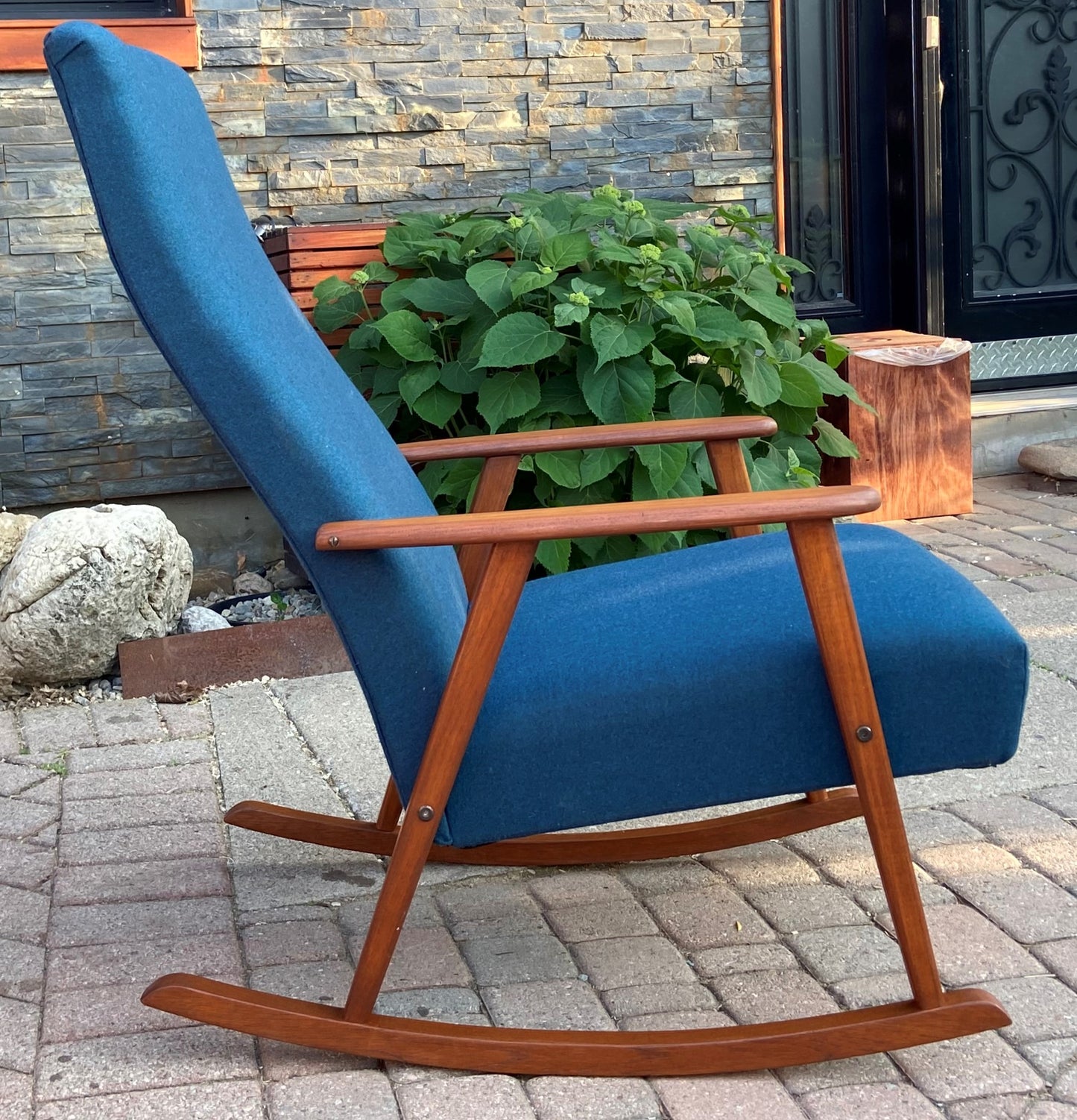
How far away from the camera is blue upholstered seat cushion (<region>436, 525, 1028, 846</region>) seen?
1.60 m

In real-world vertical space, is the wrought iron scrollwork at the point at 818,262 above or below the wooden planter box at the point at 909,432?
above

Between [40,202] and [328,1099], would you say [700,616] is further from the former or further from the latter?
[40,202]

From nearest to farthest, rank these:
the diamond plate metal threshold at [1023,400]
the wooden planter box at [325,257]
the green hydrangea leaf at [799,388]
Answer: the green hydrangea leaf at [799,388] → the wooden planter box at [325,257] → the diamond plate metal threshold at [1023,400]

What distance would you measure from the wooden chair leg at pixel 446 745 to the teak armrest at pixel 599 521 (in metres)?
0.03

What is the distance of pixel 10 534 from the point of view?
3316mm

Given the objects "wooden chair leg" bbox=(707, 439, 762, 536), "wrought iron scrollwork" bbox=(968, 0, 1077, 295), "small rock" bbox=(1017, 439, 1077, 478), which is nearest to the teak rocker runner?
→ "wooden chair leg" bbox=(707, 439, 762, 536)

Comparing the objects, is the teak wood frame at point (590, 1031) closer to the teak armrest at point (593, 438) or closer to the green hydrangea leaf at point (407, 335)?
the teak armrest at point (593, 438)

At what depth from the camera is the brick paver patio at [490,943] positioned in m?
1.60

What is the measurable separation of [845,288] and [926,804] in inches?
119

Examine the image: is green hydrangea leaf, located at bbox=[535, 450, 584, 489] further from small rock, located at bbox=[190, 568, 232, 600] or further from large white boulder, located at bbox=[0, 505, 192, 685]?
small rock, located at bbox=[190, 568, 232, 600]

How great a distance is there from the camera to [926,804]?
236cm

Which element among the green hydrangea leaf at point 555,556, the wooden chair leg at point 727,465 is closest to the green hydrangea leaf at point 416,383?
the green hydrangea leaf at point 555,556

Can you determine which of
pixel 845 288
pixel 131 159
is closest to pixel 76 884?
pixel 131 159

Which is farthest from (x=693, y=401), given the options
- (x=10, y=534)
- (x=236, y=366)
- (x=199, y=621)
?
(x=236, y=366)
